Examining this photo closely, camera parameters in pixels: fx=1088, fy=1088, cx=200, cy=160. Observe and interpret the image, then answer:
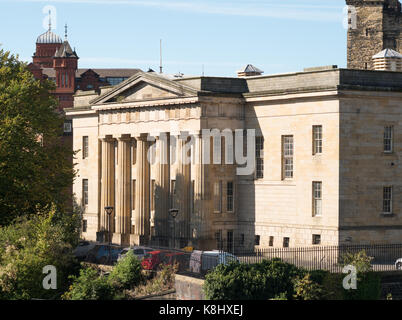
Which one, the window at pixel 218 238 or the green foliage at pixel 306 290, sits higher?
the window at pixel 218 238

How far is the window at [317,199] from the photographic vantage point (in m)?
71.4

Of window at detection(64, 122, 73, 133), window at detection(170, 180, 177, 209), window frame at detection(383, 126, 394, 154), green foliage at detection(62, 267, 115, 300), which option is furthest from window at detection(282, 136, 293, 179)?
window at detection(64, 122, 73, 133)

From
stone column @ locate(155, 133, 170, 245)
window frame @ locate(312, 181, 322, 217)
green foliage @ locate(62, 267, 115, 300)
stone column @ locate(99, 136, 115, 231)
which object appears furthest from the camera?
stone column @ locate(99, 136, 115, 231)

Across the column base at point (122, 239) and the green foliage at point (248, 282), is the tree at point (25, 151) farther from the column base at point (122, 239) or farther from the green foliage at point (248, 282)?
the green foliage at point (248, 282)

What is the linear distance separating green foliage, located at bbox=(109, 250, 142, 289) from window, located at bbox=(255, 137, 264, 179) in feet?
59.9

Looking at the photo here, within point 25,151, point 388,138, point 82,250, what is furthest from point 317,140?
point 25,151

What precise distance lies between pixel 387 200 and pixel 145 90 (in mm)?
21404

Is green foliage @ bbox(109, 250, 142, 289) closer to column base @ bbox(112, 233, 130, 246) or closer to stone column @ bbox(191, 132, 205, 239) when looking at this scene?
stone column @ bbox(191, 132, 205, 239)

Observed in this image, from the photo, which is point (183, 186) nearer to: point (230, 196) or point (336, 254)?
point (230, 196)

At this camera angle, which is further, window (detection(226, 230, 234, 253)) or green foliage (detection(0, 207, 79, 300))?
window (detection(226, 230, 234, 253))

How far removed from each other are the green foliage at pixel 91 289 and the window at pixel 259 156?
22.0 m

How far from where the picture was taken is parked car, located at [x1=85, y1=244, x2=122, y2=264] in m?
69.6

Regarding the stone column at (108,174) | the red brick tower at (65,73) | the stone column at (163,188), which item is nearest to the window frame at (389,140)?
the stone column at (163,188)

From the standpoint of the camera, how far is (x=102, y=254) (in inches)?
2781
